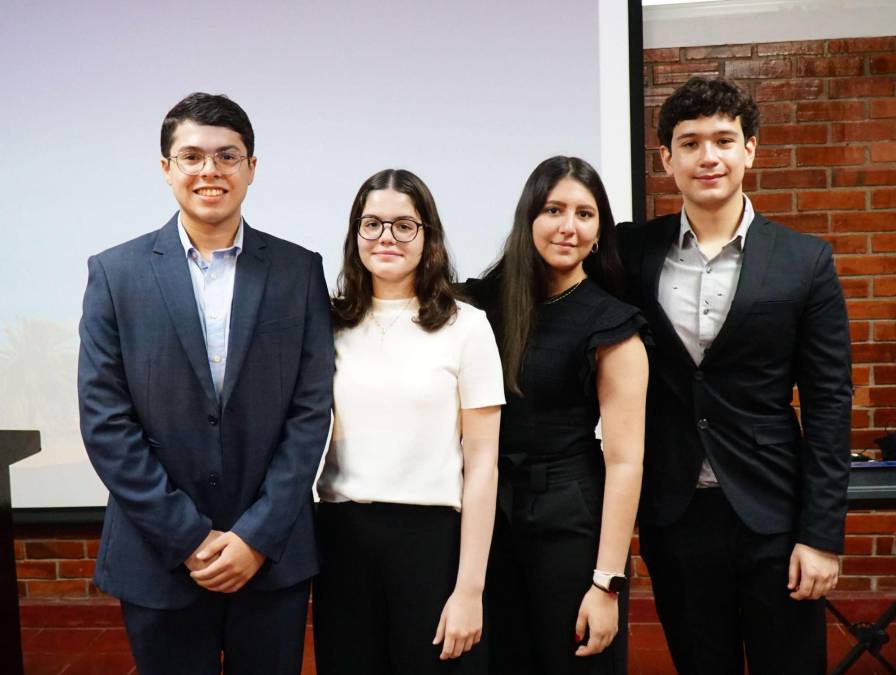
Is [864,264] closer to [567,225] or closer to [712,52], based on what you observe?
[712,52]

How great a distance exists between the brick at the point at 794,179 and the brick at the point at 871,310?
0.49m

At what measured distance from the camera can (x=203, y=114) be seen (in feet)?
4.89

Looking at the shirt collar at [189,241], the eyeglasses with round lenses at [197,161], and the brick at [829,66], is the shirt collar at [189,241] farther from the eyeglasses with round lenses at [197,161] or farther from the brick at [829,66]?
the brick at [829,66]

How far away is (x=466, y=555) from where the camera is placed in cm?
148

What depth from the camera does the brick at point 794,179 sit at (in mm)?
2924

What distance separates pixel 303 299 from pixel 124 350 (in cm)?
36

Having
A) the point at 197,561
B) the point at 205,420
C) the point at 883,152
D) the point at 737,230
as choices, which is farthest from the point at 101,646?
the point at 883,152

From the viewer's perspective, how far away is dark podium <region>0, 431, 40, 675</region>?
1960 mm

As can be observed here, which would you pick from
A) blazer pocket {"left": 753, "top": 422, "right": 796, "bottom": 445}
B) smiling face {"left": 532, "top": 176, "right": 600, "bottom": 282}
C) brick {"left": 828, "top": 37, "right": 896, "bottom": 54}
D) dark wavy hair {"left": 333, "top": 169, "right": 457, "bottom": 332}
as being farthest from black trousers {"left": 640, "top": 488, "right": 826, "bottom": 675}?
brick {"left": 828, "top": 37, "right": 896, "bottom": 54}

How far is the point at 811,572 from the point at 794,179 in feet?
6.21

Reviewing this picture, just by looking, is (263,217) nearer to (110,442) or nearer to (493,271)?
(493,271)

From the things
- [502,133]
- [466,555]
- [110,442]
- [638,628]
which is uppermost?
[502,133]

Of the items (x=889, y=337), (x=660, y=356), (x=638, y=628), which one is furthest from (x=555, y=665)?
(x=889, y=337)

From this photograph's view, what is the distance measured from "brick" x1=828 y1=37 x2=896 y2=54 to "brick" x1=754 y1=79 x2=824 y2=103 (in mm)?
147
